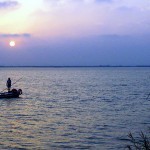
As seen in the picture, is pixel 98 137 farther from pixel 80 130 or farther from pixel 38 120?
pixel 38 120

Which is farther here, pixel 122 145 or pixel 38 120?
pixel 38 120

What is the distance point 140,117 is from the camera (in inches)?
955

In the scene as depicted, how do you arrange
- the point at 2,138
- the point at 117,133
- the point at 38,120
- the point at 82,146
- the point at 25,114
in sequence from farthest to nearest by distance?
the point at 25,114 < the point at 38,120 < the point at 117,133 < the point at 2,138 < the point at 82,146

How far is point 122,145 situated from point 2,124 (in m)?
8.35

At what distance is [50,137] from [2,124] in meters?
4.85

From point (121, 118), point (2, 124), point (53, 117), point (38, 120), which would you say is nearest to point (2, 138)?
point (2, 124)

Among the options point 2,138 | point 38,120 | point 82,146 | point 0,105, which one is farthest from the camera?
point 0,105

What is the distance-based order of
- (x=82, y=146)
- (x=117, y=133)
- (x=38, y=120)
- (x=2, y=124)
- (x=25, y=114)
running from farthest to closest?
(x=25, y=114), (x=38, y=120), (x=2, y=124), (x=117, y=133), (x=82, y=146)

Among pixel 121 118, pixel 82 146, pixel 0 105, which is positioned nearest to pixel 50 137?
pixel 82 146

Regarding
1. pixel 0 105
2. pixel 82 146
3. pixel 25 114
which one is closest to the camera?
pixel 82 146

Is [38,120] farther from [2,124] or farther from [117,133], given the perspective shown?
[117,133]

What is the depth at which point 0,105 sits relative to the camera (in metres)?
32.2

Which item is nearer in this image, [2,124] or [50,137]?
[50,137]

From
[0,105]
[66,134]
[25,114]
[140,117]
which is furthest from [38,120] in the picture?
[0,105]
